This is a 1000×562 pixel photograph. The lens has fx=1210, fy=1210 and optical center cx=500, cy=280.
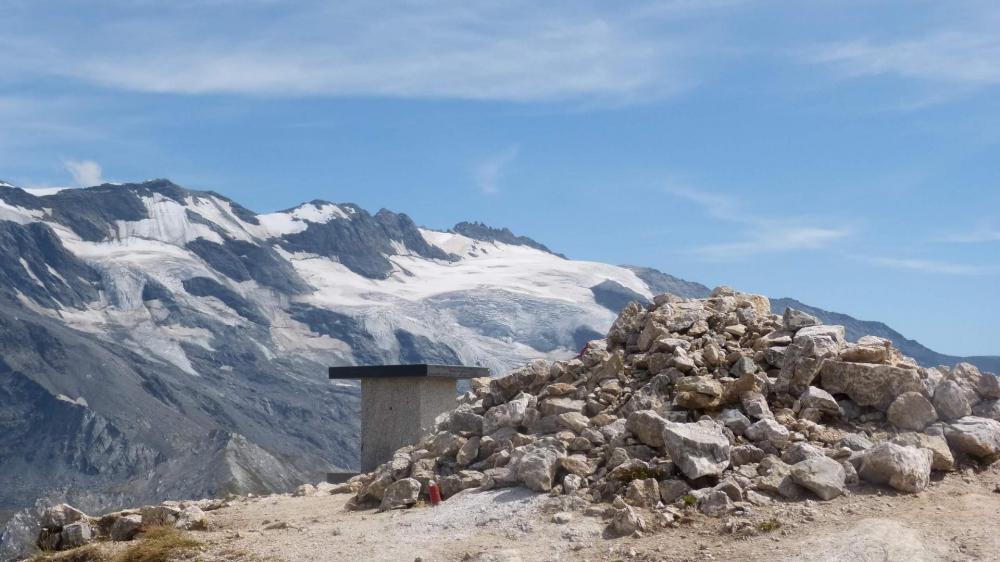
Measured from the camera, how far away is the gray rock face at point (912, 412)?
16.5 metres

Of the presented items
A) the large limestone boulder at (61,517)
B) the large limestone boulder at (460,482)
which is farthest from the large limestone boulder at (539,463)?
the large limestone boulder at (61,517)

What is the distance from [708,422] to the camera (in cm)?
1608

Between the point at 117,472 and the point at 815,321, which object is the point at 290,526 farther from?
the point at 117,472

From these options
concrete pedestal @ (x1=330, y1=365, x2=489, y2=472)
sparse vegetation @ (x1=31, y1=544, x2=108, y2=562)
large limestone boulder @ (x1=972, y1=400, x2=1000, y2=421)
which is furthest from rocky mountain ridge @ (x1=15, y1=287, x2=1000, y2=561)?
concrete pedestal @ (x1=330, y1=365, x2=489, y2=472)

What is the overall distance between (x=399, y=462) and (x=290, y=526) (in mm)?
2238

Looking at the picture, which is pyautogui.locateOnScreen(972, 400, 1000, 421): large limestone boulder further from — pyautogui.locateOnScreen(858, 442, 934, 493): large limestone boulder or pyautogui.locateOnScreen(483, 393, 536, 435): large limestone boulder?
pyautogui.locateOnScreen(483, 393, 536, 435): large limestone boulder

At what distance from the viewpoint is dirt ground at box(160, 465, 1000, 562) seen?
13.3 m

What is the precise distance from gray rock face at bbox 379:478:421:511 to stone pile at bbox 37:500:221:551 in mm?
2587

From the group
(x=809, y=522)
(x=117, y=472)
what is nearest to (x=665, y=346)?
(x=809, y=522)

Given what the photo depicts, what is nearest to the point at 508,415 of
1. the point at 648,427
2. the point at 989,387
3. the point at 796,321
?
the point at 648,427

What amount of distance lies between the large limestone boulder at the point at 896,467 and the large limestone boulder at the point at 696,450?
1751 mm

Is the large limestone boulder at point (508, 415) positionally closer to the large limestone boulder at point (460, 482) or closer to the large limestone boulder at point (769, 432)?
the large limestone boulder at point (460, 482)

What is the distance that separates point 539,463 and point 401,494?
2.33 m

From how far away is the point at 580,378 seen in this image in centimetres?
1909
